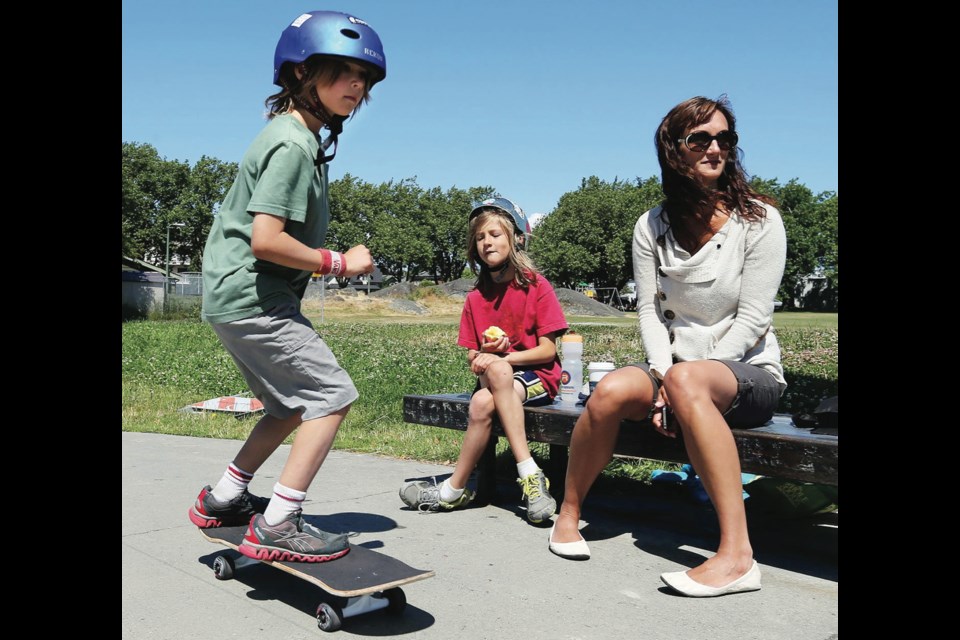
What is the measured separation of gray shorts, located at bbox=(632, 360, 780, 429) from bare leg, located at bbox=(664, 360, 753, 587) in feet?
0.35

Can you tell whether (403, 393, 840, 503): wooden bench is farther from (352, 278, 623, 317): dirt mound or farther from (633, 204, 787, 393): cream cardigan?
Result: (352, 278, 623, 317): dirt mound

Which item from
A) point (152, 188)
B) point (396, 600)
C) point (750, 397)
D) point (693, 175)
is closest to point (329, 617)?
point (396, 600)

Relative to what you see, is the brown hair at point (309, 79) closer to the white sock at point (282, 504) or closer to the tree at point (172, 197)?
the white sock at point (282, 504)

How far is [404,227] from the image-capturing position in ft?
278

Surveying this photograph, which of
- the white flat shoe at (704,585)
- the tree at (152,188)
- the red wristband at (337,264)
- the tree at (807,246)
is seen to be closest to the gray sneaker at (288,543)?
the red wristband at (337,264)

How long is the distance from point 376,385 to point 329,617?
656cm

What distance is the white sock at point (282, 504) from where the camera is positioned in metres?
3.07

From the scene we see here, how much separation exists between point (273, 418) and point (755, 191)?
231 centimetres

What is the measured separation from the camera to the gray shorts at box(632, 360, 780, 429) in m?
3.52

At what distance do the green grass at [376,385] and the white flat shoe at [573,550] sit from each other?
180 cm

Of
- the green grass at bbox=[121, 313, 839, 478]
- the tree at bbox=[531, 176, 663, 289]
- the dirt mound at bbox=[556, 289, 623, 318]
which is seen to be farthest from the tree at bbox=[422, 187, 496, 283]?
the green grass at bbox=[121, 313, 839, 478]

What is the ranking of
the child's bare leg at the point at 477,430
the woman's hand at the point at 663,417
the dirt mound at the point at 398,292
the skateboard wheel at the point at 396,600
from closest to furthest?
the skateboard wheel at the point at 396,600 → the woman's hand at the point at 663,417 → the child's bare leg at the point at 477,430 → the dirt mound at the point at 398,292
